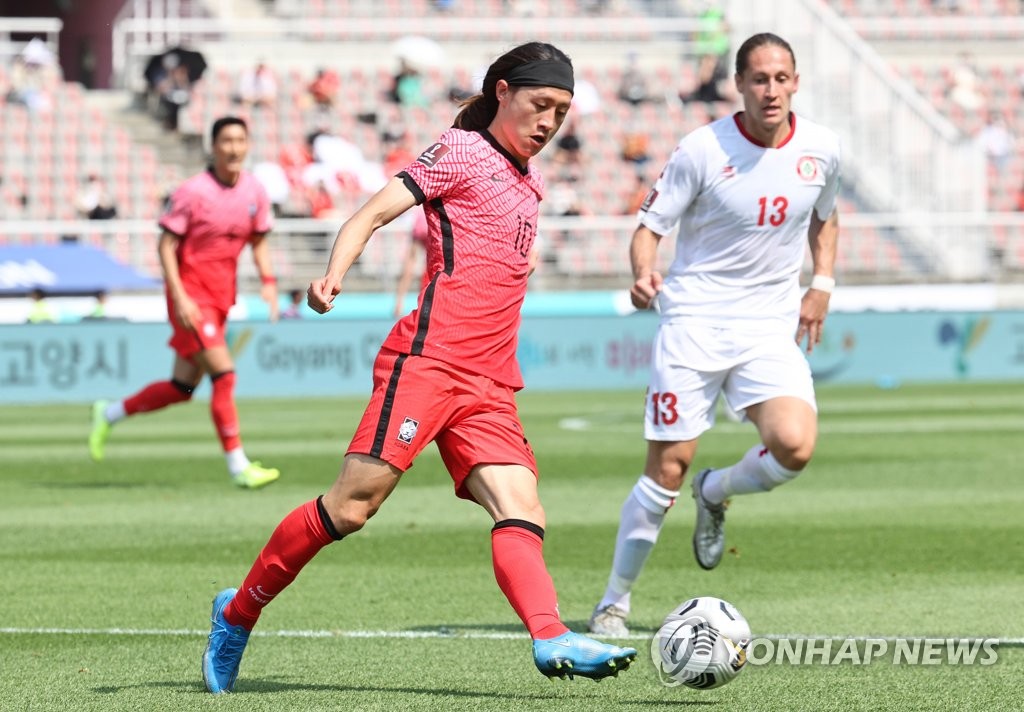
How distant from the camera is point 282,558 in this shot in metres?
5.75

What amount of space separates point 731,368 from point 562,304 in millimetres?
18971

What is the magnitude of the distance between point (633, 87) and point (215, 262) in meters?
21.3

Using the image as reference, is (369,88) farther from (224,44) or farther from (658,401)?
(658,401)

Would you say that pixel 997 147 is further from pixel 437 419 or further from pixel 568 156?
pixel 437 419

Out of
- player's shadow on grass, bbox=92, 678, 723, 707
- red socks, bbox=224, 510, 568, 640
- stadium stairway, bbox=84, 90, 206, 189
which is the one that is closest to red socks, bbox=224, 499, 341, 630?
red socks, bbox=224, 510, 568, 640

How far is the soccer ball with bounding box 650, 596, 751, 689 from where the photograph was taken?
5.52m

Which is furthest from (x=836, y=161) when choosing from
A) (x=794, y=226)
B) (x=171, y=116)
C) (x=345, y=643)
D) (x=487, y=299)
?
(x=171, y=116)

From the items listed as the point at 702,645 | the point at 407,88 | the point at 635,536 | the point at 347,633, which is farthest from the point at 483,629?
the point at 407,88

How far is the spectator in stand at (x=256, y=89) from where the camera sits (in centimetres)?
3100

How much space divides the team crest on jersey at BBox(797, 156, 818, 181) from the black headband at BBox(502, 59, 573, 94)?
74.3 inches

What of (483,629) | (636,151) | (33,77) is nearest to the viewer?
(483,629)

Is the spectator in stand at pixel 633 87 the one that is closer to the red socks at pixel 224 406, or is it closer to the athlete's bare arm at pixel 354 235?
the red socks at pixel 224 406

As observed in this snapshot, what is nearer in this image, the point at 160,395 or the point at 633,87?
the point at 160,395

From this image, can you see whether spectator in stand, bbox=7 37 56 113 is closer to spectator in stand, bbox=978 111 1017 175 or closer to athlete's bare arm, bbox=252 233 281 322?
spectator in stand, bbox=978 111 1017 175
